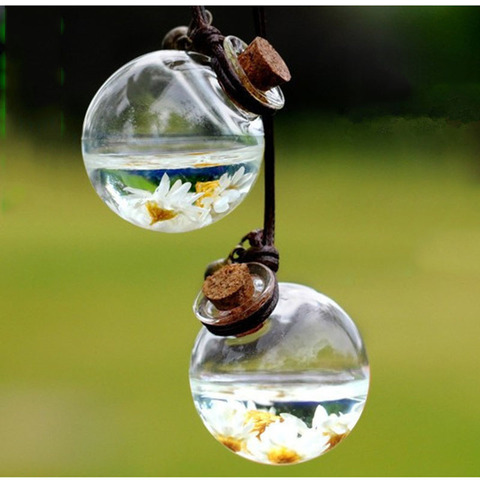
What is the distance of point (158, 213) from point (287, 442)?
22 centimetres

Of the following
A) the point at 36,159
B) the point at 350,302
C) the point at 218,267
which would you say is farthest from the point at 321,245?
the point at 218,267

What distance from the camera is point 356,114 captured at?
231 cm

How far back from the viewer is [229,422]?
822 millimetres

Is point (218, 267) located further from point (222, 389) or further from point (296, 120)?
point (296, 120)

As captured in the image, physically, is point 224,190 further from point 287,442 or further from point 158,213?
point 287,442

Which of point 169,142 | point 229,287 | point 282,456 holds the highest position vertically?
point 169,142

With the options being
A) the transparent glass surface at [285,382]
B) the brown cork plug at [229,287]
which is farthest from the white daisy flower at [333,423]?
the brown cork plug at [229,287]

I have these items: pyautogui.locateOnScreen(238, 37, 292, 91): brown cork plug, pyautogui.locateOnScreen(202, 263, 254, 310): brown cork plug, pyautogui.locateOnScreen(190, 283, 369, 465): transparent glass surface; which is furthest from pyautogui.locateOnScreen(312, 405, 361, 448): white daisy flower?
pyautogui.locateOnScreen(238, 37, 292, 91): brown cork plug

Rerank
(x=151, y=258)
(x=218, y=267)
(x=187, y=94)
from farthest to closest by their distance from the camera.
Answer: (x=151, y=258) → (x=218, y=267) → (x=187, y=94)

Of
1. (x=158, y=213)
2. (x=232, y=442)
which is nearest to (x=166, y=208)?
(x=158, y=213)

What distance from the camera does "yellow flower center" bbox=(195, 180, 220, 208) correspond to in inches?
31.0

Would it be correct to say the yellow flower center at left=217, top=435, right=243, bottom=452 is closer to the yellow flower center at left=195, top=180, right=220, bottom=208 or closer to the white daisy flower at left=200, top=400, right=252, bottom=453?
the white daisy flower at left=200, top=400, right=252, bottom=453

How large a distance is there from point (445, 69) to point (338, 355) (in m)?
1.64

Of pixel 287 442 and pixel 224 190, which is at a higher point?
pixel 224 190
